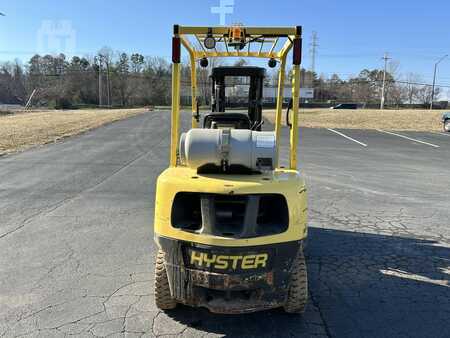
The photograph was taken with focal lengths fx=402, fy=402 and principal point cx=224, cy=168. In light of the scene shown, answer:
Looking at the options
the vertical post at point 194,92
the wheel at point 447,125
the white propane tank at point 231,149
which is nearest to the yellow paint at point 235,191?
the white propane tank at point 231,149

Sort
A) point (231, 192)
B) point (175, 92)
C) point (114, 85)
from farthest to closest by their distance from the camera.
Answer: point (114, 85)
point (175, 92)
point (231, 192)

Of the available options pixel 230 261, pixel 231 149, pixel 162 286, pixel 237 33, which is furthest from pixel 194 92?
pixel 230 261

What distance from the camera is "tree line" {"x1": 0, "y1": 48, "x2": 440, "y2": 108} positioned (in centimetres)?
8988

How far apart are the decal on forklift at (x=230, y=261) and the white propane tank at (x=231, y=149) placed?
2.28 ft

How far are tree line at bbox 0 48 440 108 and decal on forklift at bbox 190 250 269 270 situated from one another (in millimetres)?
79831

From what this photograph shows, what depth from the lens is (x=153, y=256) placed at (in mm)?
4719

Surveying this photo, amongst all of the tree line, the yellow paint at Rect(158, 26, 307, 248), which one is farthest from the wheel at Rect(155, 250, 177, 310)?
the tree line

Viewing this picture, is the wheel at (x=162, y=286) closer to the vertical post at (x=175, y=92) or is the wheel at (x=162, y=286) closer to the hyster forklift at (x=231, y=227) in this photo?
the hyster forklift at (x=231, y=227)

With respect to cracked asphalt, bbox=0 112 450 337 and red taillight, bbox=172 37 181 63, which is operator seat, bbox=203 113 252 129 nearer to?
red taillight, bbox=172 37 181 63

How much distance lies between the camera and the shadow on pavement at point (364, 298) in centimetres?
330

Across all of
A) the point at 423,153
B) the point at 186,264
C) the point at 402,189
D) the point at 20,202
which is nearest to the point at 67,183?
the point at 20,202

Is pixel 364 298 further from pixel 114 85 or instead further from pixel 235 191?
pixel 114 85

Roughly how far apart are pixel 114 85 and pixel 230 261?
99403 mm

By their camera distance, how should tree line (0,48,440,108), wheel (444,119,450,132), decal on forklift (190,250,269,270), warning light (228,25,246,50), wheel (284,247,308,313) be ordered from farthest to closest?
tree line (0,48,440,108)
wheel (444,119,450,132)
warning light (228,25,246,50)
wheel (284,247,308,313)
decal on forklift (190,250,269,270)
